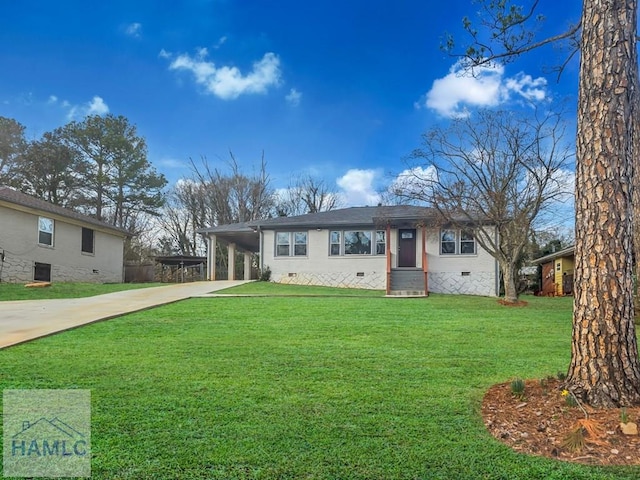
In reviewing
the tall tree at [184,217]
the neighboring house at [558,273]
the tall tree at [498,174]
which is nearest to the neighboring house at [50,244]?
the tall tree at [184,217]

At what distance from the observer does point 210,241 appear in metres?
20.4

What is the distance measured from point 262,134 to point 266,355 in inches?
765

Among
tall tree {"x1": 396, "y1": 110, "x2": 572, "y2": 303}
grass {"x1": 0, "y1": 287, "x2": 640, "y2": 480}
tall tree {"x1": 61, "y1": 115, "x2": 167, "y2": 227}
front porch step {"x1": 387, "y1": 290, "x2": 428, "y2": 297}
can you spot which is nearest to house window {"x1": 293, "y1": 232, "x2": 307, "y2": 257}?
front porch step {"x1": 387, "y1": 290, "x2": 428, "y2": 297}

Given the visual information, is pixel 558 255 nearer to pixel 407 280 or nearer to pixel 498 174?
pixel 407 280

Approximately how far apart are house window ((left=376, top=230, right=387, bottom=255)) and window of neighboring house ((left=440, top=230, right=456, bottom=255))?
2313 millimetres

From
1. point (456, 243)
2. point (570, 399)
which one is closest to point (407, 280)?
point (456, 243)

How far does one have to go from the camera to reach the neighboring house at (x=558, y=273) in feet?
64.3

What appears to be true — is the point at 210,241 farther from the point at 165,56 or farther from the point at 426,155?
the point at 426,155

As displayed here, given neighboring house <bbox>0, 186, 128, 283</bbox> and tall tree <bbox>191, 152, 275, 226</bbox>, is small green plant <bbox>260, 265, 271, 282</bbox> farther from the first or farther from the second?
tall tree <bbox>191, 152, 275, 226</bbox>

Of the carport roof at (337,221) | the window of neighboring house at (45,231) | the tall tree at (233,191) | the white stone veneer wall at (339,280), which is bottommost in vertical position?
the white stone veneer wall at (339,280)

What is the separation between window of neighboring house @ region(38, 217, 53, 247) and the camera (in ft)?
55.6

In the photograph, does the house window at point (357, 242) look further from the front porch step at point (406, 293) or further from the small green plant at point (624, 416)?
the small green plant at point (624, 416)

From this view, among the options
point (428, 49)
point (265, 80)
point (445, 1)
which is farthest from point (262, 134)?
point (445, 1)

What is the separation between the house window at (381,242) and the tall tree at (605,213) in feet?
48.0
